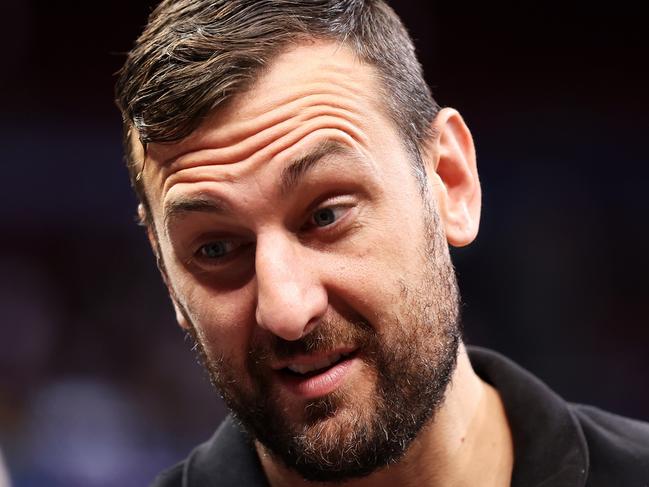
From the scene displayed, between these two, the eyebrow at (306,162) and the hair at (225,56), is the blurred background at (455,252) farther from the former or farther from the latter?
the eyebrow at (306,162)

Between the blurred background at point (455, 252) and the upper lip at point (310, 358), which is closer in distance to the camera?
the upper lip at point (310, 358)

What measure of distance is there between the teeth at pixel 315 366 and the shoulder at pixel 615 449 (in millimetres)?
383

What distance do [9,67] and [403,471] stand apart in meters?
2.03

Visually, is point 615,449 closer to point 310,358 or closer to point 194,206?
point 310,358

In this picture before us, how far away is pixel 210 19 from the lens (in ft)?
3.88

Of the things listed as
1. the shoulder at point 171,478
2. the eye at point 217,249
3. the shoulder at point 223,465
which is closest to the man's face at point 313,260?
the eye at point 217,249

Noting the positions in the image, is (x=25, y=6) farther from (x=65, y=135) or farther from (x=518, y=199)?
(x=518, y=199)

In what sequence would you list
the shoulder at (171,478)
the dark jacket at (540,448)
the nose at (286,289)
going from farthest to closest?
the shoulder at (171,478), the dark jacket at (540,448), the nose at (286,289)

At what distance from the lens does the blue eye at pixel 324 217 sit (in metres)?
1.14

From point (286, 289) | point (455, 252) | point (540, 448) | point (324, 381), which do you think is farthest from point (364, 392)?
point (455, 252)

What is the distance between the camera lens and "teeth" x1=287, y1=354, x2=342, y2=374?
1140 mm

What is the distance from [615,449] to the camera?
1280 millimetres

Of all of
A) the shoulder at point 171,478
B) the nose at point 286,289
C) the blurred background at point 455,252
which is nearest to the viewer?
the nose at point 286,289

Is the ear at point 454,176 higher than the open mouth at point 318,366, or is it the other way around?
the ear at point 454,176
